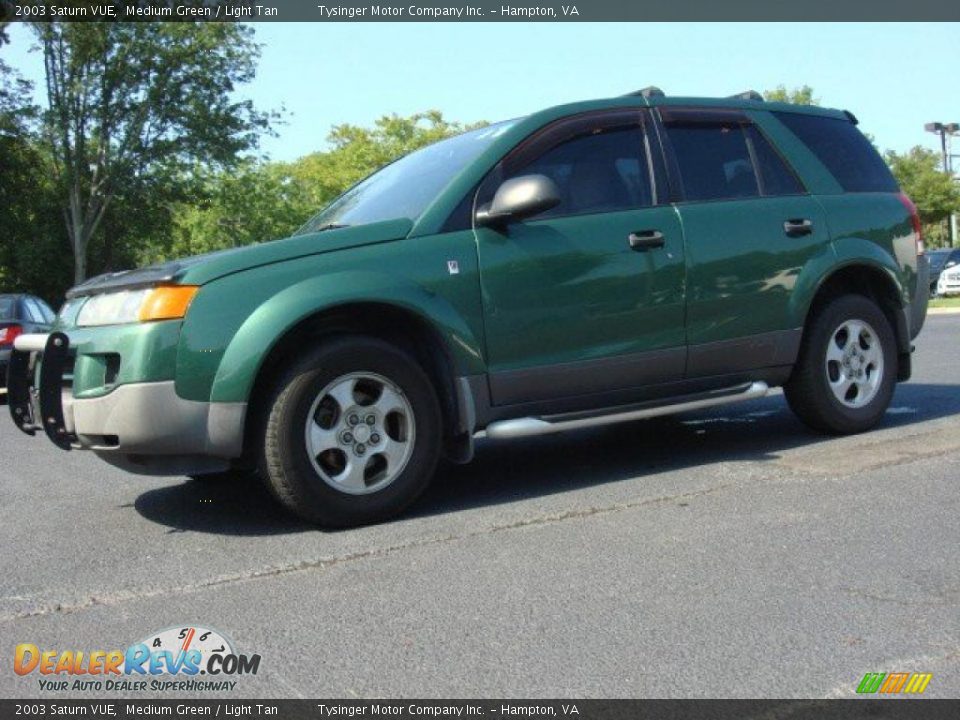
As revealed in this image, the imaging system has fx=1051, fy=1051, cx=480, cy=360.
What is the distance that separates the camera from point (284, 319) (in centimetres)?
417

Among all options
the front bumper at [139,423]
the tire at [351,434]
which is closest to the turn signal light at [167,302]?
the front bumper at [139,423]

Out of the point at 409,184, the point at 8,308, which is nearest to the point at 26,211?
the point at 8,308

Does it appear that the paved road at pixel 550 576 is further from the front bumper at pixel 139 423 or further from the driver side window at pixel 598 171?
the driver side window at pixel 598 171

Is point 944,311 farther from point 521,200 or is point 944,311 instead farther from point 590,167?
point 521,200

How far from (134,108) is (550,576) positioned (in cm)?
2672

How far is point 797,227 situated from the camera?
558 centimetres

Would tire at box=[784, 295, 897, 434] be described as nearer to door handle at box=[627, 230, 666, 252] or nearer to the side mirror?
door handle at box=[627, 230, 666, 252]

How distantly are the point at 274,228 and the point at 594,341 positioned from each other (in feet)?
160

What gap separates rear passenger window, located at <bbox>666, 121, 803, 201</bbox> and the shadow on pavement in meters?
1.39

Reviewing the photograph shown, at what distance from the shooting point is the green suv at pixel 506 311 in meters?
4.17

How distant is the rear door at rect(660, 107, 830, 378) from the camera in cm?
524

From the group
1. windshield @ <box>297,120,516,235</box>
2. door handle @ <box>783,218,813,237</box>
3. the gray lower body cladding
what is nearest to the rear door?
door handle @ <box>783,218,813,237</box>

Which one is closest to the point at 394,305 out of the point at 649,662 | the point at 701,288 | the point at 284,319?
the point at 284,319

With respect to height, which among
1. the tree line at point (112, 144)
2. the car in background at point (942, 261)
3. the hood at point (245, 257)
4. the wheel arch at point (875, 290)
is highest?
the tree line at point (112, 144)
